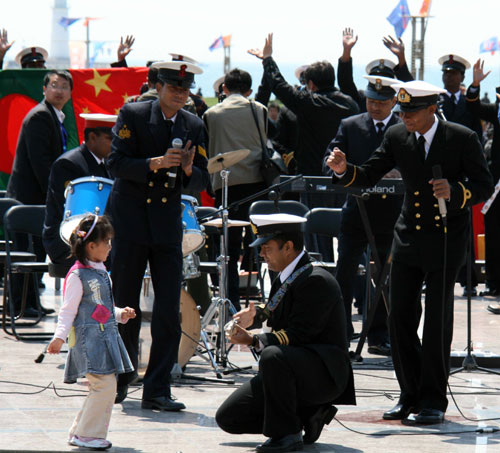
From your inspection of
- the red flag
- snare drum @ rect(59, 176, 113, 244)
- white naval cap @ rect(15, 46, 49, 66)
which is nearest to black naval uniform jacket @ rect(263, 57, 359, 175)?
white naval cap @ rect(15, 46, 49, 66)

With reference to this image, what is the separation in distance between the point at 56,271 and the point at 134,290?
228cm

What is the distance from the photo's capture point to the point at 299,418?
21.7ft

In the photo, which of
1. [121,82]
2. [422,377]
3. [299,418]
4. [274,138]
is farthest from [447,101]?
[299,418]

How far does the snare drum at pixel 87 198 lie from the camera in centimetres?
834

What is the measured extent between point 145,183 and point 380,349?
327cm

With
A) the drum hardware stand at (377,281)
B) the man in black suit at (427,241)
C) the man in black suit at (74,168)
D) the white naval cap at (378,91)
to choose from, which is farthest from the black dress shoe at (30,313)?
the man in black suit at (427,241)

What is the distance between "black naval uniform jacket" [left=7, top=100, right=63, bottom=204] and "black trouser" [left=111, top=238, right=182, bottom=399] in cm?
380

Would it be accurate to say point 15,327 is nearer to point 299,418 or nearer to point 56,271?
point 56,271

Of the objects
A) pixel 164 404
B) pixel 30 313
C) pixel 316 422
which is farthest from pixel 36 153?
pixel 316 422

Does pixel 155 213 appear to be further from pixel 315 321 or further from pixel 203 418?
pixel 315 321

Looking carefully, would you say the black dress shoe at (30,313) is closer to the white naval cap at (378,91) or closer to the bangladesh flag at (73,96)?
the bangladesh flag at (73,96)

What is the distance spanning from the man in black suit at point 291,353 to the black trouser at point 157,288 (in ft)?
3.36

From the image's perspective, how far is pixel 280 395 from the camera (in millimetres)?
6449

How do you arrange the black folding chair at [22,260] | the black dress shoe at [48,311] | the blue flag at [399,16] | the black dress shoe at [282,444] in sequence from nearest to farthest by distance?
the black dress shoe at [282,444] → the black folding chair at [22,260] → the black dress shoe at [48,311] → the blue flag at [399,16]
